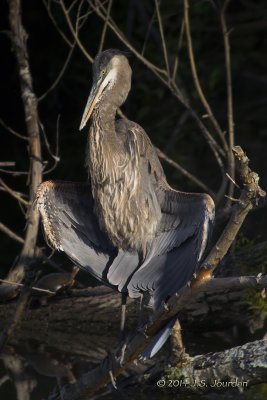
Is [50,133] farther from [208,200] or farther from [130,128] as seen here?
[208,200]

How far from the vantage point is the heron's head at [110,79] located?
12.7 ft

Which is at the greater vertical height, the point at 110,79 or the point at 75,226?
the point at 110,79

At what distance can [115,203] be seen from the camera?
12.9ft

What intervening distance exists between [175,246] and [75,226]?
0.63 metres

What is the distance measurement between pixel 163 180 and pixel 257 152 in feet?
16.2

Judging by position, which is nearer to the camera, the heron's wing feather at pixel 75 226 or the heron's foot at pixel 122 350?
the heron's foot at pixel 122 350

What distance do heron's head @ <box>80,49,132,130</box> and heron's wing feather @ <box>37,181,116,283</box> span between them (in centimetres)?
52

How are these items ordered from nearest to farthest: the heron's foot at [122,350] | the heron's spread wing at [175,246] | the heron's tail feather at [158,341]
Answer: the heron's tail feather at [158,341] → the heron's foot at [122,350] → the heron's spread wing at [175,246]

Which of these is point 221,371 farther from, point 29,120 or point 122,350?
point 29,120

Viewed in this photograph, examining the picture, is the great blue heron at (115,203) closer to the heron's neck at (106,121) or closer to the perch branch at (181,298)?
the heron's neck at (106,121)

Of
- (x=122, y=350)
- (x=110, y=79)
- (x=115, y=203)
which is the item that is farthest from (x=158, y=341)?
(x=110, y=79)

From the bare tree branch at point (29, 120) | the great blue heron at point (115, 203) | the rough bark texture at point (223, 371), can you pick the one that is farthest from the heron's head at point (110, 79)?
the rough bark texture at point (223, 371)

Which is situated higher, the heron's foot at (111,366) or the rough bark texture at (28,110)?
the rough bark texture at (28,110)

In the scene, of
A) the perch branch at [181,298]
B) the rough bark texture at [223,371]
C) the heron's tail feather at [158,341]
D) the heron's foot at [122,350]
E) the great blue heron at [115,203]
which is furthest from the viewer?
the great blue heron at [115,203]
